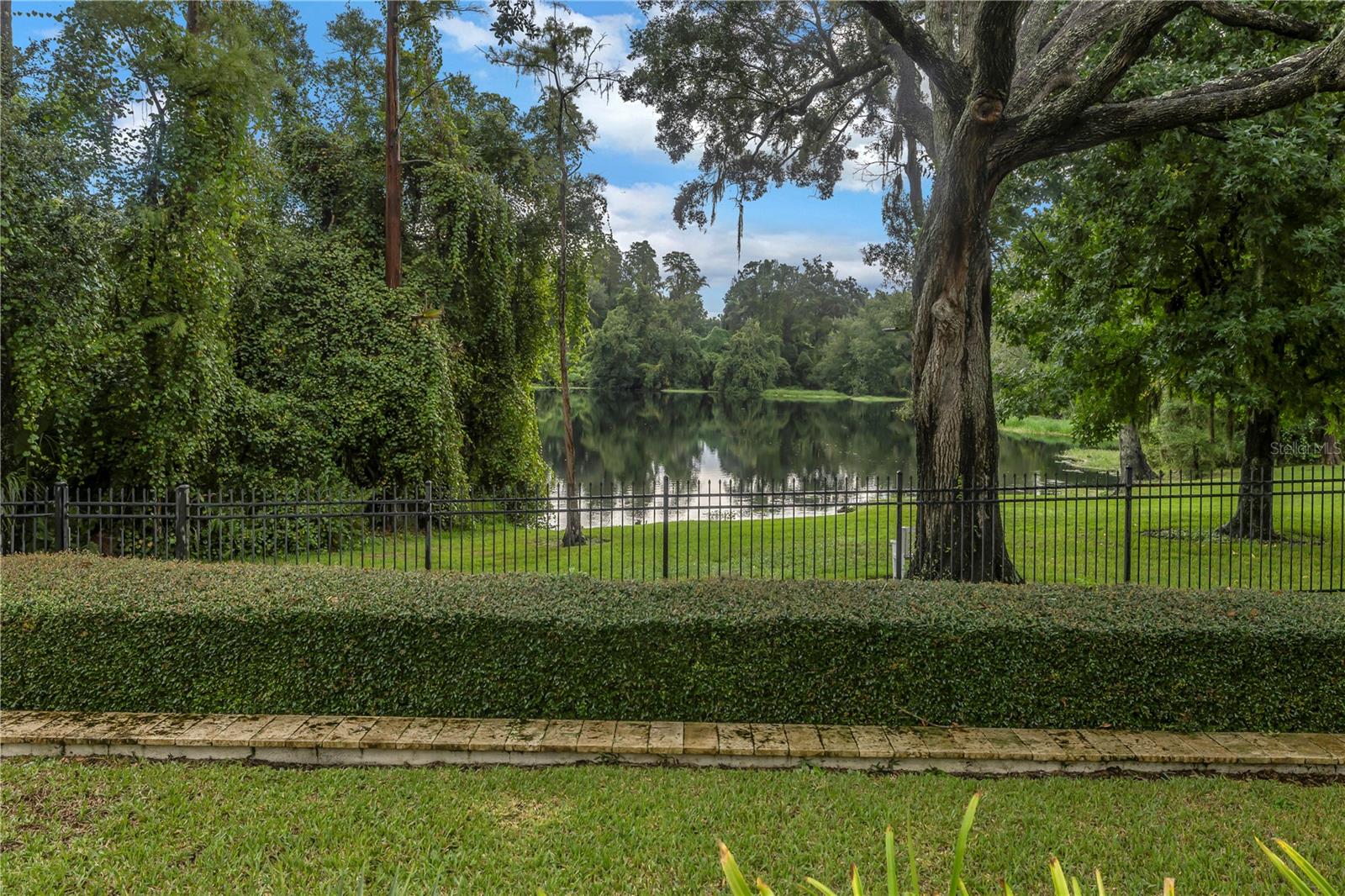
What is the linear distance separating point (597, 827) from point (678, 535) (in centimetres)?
594

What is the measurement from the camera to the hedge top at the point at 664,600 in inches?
→ 211

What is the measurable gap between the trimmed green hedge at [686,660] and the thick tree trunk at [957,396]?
124 inches

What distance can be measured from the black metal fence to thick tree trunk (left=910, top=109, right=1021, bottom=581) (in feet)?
0.67

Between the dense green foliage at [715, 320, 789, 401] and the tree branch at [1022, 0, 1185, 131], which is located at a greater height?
the dense green foliage at [715, 320, 789, 401]

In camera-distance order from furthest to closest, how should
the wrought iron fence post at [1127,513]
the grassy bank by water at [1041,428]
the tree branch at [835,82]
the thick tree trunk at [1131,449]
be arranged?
1. the grassy bank by water at [1041,428]
2. the thick tree trunk at [1131,449]
3. the tree branch at [835,82]
4. the wrought iron fence post at [1127,513]

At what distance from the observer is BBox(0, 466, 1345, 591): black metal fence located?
27.1ft

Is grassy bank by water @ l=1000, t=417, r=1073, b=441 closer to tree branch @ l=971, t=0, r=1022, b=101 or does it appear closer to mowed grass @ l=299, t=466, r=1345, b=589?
mowed grass @ l=299, t=466, r=1345, b=589

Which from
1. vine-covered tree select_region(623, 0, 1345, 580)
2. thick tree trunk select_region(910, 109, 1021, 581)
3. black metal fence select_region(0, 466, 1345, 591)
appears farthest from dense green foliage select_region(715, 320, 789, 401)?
thick tree trunk select_region(910, 109, 1021, 581)

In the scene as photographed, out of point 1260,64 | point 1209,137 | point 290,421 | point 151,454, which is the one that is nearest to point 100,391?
point 151,454

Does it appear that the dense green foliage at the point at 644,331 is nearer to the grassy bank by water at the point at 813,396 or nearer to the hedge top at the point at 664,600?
the grassy bank by water at the point at 813,396

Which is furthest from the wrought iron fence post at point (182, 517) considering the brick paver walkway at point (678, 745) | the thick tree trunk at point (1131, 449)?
the thick tree trunk at point (1131, 449)

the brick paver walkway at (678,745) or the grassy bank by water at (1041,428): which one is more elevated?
the grassy bank by water at (1041,428)

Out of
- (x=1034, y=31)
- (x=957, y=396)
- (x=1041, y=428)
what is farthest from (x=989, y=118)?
(x=1041, y=428)

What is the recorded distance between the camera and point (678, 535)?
982cm
